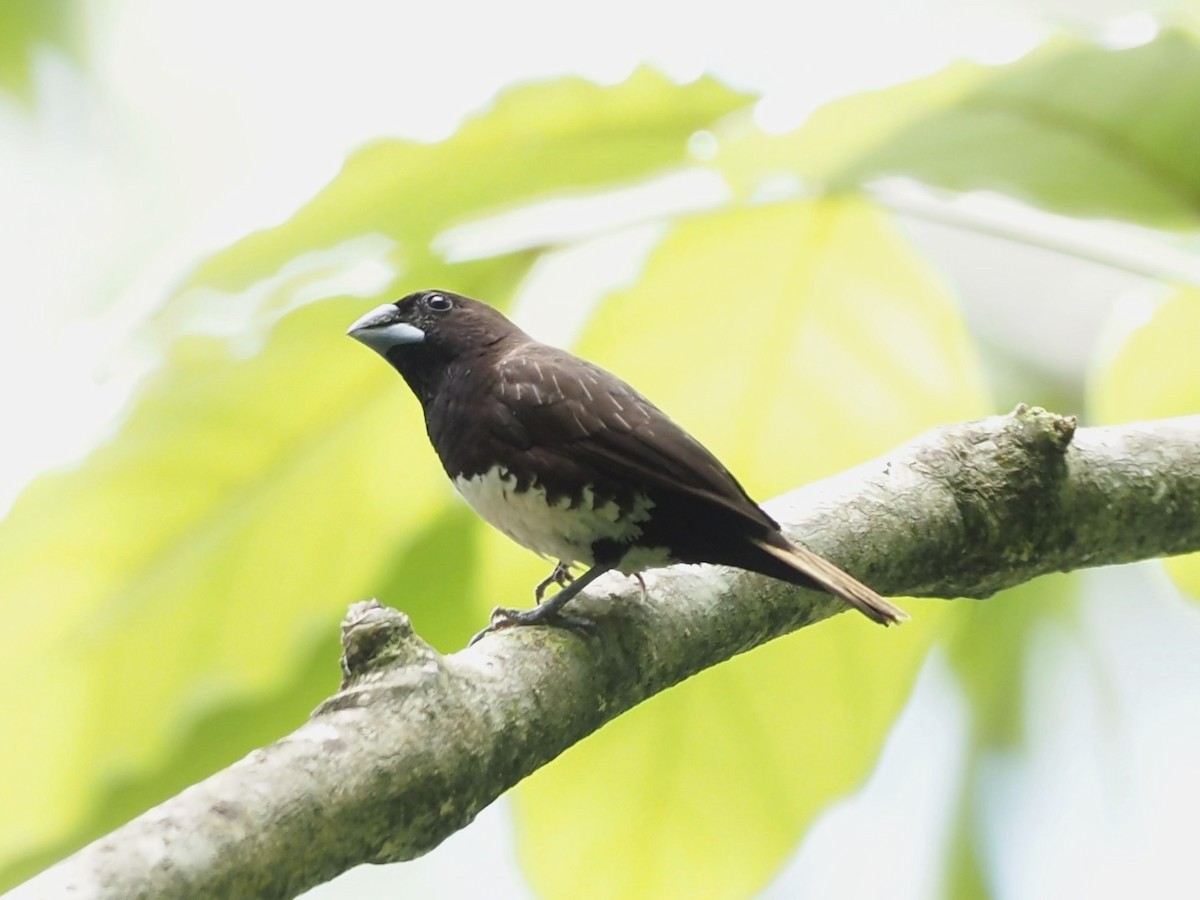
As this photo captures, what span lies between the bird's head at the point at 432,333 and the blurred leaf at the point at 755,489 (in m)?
0.09

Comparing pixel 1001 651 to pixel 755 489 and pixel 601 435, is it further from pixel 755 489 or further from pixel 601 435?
pixel 601 435

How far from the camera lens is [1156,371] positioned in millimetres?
999

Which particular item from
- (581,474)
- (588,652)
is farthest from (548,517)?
(588,652)

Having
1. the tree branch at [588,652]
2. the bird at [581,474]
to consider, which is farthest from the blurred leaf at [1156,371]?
the bird at [581,474]

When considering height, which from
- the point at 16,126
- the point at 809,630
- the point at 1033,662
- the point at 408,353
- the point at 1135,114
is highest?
the point at 16,126

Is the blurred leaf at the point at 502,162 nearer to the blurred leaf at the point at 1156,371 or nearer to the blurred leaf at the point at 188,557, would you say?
the blurred leaf at the point at 188,557

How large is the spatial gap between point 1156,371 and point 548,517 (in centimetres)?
51

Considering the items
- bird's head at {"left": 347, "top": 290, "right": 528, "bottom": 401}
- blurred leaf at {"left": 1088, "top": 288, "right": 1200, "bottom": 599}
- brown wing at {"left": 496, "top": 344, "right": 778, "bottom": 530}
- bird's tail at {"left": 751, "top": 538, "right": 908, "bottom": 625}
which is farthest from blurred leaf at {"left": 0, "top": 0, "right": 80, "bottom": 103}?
blurred leaf at {"left": 1088, "top": 288, "right": 1200, "bottom": 599}

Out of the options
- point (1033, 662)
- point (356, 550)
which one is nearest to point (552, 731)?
point (356, 550)

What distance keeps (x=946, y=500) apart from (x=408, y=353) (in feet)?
1.38

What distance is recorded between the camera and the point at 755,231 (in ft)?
3.02

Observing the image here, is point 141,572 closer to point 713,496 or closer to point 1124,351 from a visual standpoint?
point 713,496

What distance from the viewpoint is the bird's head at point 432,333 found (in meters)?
0.96

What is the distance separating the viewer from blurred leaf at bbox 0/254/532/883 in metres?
0.87
